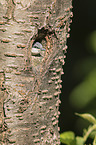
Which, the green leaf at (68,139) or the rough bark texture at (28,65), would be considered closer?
the rough bark texture at (28,65)

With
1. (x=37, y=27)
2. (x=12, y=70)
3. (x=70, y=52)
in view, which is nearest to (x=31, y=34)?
(x=37, y=27)

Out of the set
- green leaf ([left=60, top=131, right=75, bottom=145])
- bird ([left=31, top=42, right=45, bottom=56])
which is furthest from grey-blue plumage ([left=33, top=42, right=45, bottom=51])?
green leaf ([left=60, top=131, right=75, bottom=145])

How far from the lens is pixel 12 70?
1143mm

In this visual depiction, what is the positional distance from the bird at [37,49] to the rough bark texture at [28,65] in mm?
16

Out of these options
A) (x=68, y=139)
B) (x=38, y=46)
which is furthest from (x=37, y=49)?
(x=68, y=139)

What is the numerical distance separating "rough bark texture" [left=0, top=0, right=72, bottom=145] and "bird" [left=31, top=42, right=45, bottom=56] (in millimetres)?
16

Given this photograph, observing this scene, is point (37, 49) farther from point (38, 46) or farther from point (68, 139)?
point (68, 139)

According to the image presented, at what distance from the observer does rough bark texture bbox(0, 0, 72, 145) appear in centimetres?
113

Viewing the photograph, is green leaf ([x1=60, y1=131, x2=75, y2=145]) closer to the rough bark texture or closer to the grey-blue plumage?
the rough bark texture

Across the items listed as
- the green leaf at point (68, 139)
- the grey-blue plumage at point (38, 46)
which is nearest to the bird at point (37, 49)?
the grey-blue plumage at point (38, 46)

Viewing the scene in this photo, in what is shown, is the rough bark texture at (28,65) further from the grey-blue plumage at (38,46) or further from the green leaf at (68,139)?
the green leaf at (68,139)

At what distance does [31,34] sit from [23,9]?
0.09 m

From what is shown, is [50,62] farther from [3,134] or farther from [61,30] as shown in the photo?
[3,134]

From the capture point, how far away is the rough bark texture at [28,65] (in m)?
1.13
